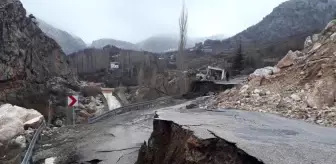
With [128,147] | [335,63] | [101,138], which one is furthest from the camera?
[101,138]

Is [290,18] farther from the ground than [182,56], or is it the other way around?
[290,18]

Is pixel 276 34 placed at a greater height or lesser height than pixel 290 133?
greater

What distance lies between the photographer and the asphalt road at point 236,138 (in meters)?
5.28

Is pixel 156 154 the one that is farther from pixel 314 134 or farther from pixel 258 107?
pixel 258 107

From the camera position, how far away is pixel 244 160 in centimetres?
489

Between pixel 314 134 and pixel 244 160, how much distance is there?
327 cm

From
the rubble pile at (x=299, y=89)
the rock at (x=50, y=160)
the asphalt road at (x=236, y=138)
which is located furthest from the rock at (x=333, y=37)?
the rock at (x=50, y=160)

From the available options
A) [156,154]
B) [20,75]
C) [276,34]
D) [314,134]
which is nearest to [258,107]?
[314,134]

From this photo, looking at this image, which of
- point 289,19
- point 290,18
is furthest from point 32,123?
point 290,18

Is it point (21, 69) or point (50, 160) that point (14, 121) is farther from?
point (21, 69)

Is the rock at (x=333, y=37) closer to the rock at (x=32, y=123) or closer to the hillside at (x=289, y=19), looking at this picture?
the rock at (x=32, y=123)

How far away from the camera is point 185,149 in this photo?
5.89m

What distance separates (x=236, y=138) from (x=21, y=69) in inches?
1583

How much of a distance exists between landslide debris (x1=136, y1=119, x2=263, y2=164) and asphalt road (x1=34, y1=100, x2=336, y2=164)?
181mm
